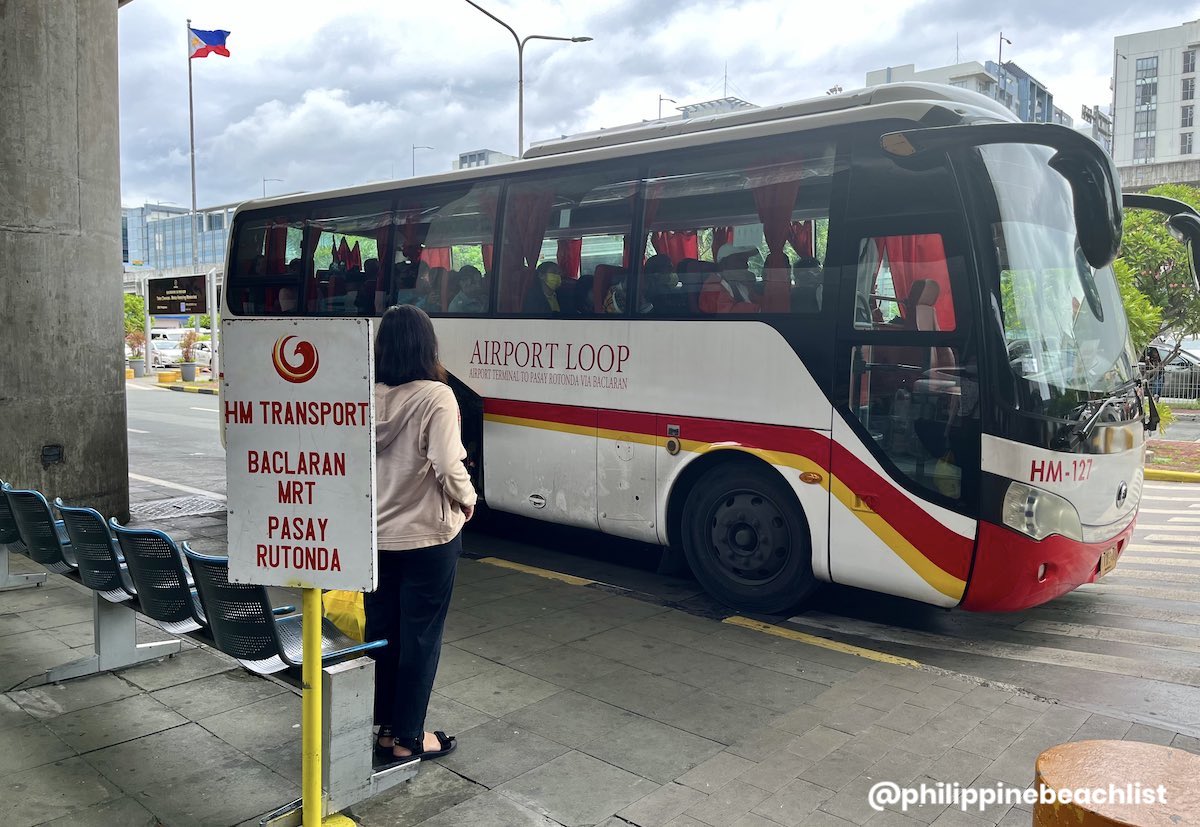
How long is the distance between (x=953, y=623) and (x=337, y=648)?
170 inches

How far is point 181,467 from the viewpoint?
523 inches

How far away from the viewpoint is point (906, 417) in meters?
5.71

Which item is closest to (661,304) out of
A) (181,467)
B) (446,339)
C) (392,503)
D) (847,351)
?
(847,351)

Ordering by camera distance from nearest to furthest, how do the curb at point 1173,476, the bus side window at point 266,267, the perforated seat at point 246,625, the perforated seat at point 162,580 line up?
the perforated seat at point 246,625 → the perforated seat at point 162,580 → the bus side window at point 266,267 → the curb at point 1173,476

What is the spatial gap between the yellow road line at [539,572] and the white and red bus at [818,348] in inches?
17.8

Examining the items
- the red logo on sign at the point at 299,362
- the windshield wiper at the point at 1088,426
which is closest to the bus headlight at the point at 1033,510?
the windshield wiper at the point at 1088,426

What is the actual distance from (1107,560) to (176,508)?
857 cm

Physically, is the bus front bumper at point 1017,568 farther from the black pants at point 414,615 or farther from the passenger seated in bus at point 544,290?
the passenger seated in bus at point 544,290

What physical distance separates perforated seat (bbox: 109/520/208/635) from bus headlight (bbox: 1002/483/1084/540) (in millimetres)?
4223

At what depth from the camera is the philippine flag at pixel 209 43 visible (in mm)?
34375

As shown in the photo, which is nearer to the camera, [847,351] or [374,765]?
[374,765]

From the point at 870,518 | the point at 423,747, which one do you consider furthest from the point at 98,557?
the point at 870,518

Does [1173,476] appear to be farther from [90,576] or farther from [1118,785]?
[90,576]

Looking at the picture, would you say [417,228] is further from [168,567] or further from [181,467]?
[181,467]
